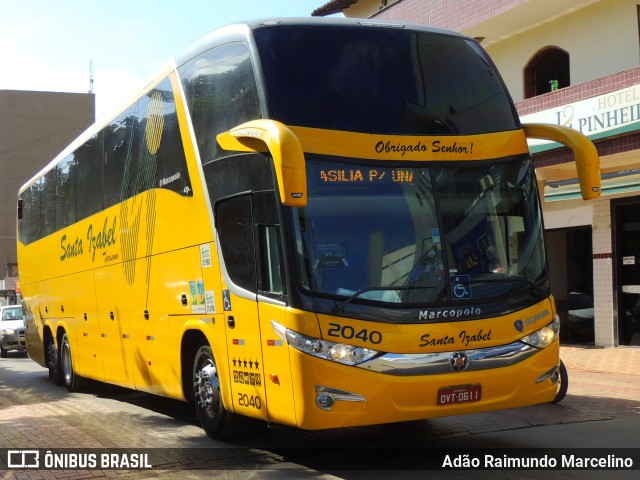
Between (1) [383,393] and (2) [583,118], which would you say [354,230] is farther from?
(2) [583,118]

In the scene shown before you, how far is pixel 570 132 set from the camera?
25.0ft

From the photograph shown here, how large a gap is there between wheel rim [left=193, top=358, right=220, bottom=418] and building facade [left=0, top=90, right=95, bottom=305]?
7060 cm

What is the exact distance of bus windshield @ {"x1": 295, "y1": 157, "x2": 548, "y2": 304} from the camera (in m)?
6.63

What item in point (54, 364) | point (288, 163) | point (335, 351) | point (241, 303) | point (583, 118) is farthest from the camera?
point (583, 118)

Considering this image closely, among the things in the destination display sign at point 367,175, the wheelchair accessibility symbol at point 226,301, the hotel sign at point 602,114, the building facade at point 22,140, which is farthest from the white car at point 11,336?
the building facade at point 22,140

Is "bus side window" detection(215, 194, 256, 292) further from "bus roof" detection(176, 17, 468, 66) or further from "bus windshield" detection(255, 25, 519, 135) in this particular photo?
"bus roof" detection(176, 17, 468, 66)

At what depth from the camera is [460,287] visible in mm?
6844

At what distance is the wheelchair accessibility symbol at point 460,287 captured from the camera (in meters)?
6.82

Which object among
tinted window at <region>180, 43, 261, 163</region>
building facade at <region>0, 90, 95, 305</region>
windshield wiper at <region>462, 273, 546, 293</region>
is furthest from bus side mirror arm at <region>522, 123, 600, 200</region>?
building facade at <region>0, 90, 95, 305</region>

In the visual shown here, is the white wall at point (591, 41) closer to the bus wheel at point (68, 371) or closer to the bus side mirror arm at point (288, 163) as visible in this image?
the bus wheel at point (68, 371)

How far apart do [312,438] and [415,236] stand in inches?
119

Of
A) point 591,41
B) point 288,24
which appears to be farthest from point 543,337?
point 591,41

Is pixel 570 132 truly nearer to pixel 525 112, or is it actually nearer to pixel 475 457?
pixel 475 457

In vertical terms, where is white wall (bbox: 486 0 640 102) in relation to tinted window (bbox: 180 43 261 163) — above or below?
above
